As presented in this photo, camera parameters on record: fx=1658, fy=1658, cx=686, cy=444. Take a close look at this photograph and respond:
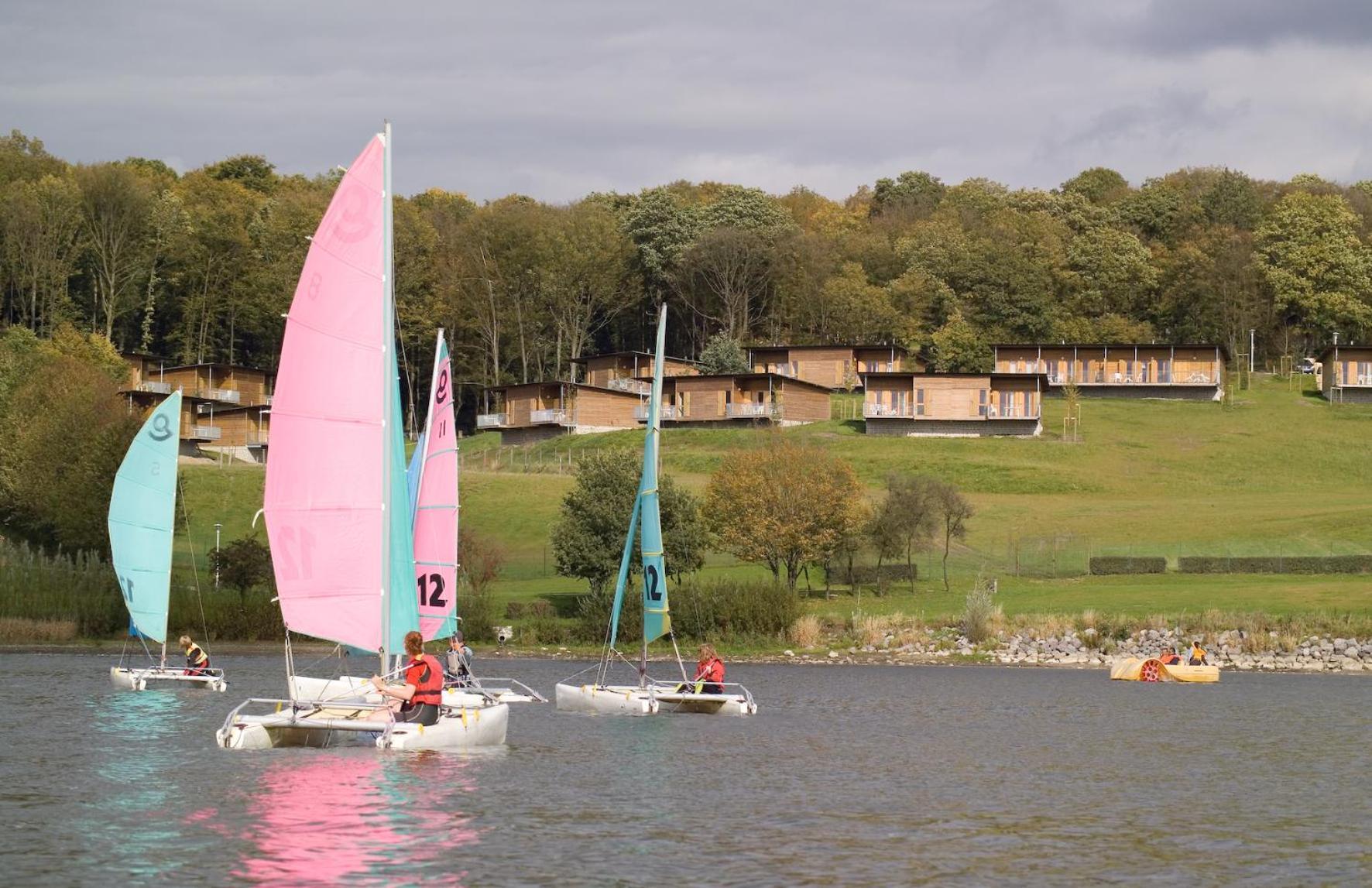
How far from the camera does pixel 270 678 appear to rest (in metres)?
47.2

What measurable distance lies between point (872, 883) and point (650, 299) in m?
136

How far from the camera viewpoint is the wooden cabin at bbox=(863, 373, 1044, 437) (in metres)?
119

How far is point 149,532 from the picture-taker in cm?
4566

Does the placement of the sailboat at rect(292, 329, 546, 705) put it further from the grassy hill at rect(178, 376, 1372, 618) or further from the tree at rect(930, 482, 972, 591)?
the tree at rect(930, 482, 972, 591)

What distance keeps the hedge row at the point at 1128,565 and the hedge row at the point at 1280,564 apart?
3.09ft

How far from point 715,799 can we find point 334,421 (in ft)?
28.7

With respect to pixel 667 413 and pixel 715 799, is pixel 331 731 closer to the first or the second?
pixel 715 799

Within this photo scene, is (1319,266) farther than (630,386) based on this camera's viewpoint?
Yes

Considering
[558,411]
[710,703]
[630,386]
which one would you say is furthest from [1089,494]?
[710,703]

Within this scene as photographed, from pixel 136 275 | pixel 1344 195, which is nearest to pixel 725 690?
pixel 136 275

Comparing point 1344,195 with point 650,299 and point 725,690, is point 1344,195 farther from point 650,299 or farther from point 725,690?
point 725,690

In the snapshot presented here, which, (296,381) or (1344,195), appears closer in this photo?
(296,381)

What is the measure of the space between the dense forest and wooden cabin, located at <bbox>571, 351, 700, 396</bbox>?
24.9ft

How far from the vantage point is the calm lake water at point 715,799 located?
21.0 m
